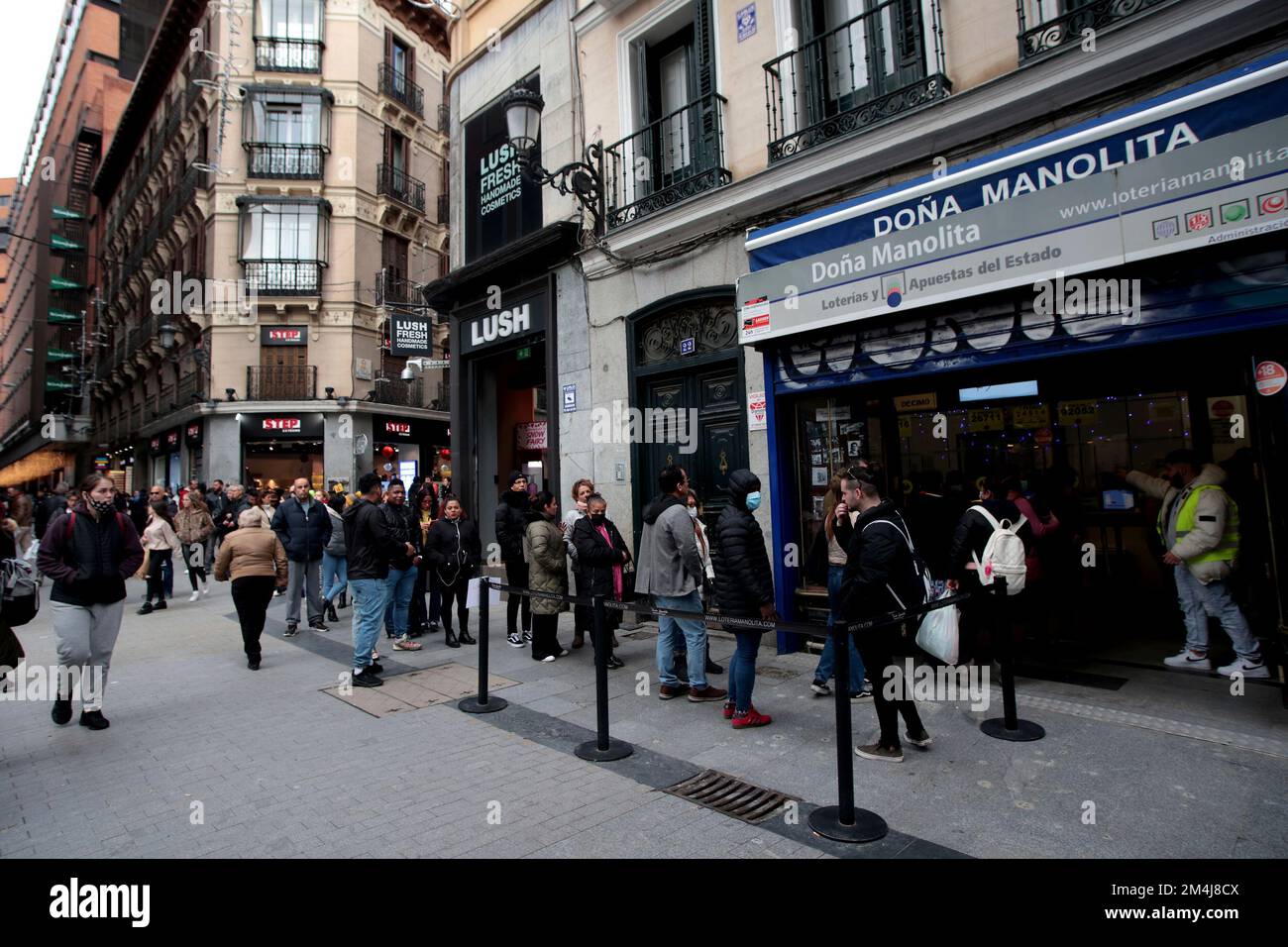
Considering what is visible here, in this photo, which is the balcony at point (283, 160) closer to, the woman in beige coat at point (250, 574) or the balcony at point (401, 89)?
the balcony at point (401, 89)

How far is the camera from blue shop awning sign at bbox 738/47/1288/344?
4684 mm

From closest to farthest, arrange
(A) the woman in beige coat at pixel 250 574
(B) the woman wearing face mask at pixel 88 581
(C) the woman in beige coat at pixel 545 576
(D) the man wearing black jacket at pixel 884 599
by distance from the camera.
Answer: (D) the man wearing black jacket at pixel 884 599, (B) the woman wearing face mask at pixel 88 581, (A) the woman in beige coat at pixel 250 574, (C) the woman in beige coat at pixel 545 576

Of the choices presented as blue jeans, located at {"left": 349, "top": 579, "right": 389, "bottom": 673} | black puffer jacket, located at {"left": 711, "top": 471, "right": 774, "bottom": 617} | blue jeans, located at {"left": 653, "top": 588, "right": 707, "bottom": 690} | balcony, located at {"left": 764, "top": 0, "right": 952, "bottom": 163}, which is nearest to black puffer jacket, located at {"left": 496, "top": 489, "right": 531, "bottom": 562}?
blue jeans, located at {"left": 349, "top": 579, "right": 389, "bottom": 673}

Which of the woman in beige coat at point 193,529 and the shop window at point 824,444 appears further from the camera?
the woman in beige coat at point 193,529

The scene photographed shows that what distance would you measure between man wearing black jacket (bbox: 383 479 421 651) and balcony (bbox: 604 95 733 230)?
490 cm

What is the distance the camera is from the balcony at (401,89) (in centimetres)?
2588

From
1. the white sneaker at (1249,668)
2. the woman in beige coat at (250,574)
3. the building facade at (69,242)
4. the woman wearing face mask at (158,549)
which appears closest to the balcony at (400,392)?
the woman wearing face mask at (158,549)

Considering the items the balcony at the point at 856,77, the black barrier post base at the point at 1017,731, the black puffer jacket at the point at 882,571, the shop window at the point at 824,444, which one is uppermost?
the balcony at the point at 856,77

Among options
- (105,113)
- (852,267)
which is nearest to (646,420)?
(852,267)

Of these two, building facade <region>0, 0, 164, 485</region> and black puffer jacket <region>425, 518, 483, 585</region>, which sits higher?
building facade <region>0, 0, 164, 485</region>

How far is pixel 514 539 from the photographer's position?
328 inches

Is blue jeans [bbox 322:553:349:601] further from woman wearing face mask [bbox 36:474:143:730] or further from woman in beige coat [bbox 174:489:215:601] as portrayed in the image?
woman wearing face mask [bbox 36:474:143:730]

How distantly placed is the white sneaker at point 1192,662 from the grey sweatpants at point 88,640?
354 inches
